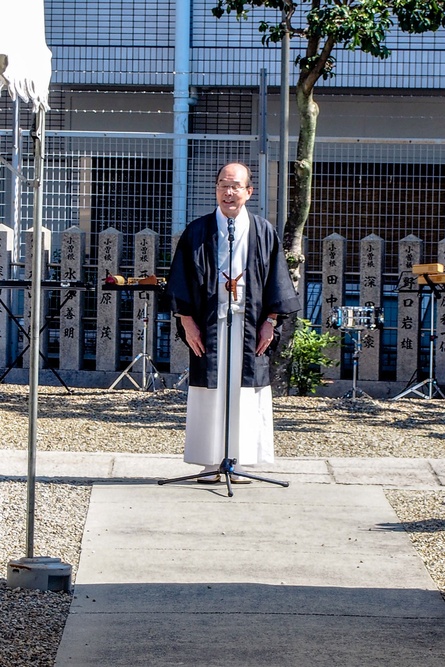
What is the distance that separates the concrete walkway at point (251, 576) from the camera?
439cm

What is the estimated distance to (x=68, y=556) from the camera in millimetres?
5766

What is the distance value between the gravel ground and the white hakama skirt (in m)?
0.80

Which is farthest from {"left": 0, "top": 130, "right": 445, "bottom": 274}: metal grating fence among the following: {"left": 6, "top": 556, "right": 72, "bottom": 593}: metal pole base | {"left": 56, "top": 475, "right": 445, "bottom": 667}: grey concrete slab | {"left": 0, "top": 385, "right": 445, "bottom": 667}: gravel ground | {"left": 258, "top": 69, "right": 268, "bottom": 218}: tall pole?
{"left": 6, "top": 556, "right": 72, "bottom": 593}: metal pole base

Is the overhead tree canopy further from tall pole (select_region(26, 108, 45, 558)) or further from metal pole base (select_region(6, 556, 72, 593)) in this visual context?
metal pole base (select_region(6, 556, 72, 593))

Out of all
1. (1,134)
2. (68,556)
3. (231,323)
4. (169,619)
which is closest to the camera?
(169,619)

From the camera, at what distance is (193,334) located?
7473 mm

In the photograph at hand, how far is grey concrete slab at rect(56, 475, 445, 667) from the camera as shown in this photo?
4375 mm

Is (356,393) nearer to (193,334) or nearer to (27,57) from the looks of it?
(193,334)

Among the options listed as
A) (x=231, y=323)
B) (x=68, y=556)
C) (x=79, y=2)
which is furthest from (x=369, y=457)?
(x=79, y=2)

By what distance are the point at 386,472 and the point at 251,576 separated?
2.87 metres

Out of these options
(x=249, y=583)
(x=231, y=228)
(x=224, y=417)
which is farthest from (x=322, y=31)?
(x=249, y=583)

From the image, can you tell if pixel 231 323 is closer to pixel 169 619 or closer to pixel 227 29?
pixel 169 619

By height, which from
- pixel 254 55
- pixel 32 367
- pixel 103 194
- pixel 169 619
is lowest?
pixel 169 619

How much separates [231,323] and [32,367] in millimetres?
2496
